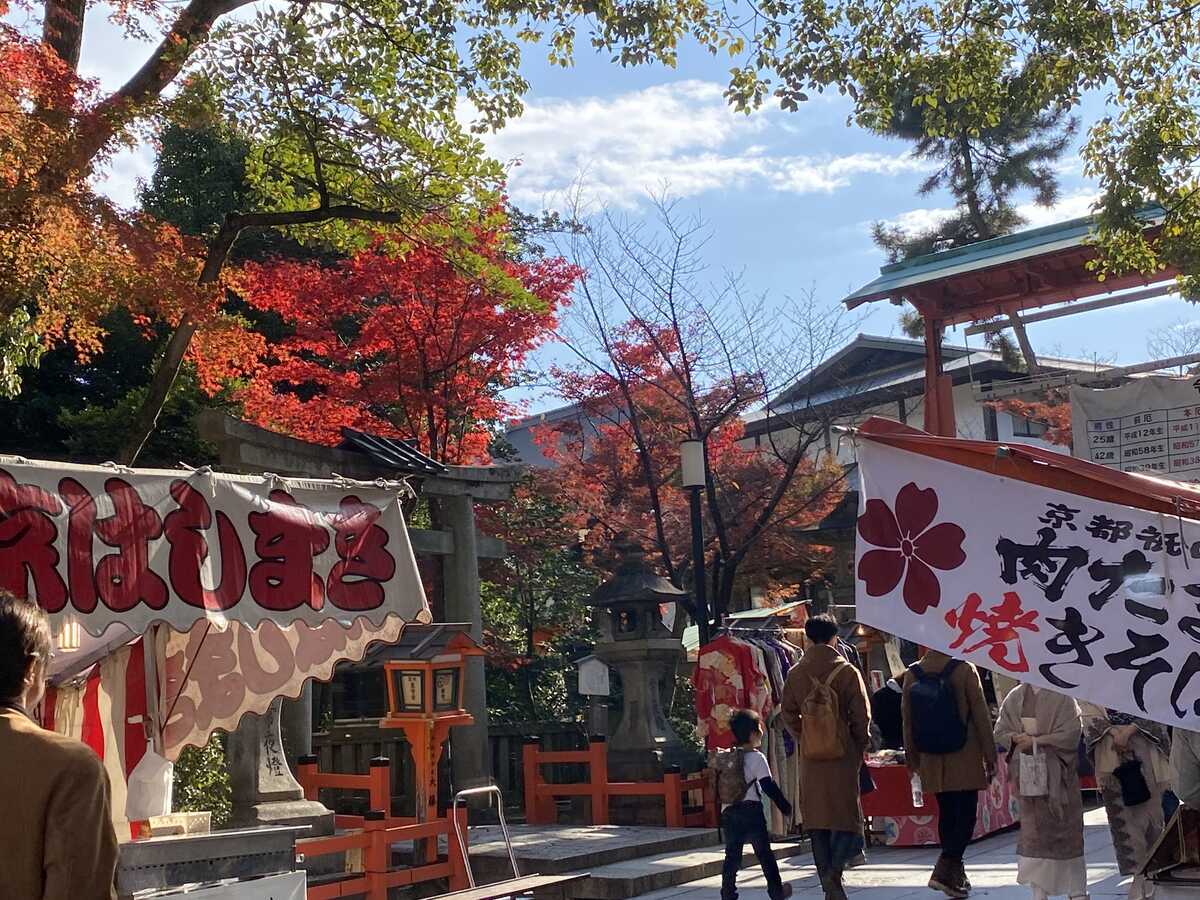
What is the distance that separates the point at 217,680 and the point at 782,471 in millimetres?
14093

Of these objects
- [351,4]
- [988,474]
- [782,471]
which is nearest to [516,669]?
[782,471]

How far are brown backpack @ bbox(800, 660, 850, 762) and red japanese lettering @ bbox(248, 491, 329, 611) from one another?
3.41 metres

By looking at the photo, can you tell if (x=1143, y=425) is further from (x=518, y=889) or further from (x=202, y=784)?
(x=202, y=784)

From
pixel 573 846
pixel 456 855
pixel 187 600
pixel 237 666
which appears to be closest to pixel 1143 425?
pixel 573 846

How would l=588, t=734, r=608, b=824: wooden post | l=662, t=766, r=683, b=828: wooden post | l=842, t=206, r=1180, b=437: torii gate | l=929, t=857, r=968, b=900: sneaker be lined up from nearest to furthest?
l=929, t=857, r=968, b=900: sneaker → l=662, t=766, r=683, b=828: wooden post → l=588, t=734, r=608, b=824: wooden post → l=842, t=206, r=1180, b=437: torii gate

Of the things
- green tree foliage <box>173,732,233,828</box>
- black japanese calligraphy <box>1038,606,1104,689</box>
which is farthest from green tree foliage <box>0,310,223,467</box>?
black japanese calligraphy <box>1038,606,1104,689</box>

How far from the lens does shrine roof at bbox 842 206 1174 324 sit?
51.6 ft

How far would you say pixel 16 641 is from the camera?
3119mm

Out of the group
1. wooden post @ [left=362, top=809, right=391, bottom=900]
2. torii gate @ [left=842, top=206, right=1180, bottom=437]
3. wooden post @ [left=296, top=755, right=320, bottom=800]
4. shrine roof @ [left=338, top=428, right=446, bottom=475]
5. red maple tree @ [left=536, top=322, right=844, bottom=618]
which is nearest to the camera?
wooden post @ [left=362, top=809, right=391, bottom=900]

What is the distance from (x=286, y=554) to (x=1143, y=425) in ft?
33.7

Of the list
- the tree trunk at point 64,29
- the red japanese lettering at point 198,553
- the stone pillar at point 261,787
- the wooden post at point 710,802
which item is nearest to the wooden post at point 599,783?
the wooden post at point 710,802

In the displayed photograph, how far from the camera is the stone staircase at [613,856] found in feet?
33.1

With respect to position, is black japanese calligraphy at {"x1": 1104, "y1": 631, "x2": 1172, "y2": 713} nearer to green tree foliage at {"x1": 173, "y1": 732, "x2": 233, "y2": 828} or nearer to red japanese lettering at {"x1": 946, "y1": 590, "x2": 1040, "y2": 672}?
red japanese lettering at {"x1": 946, "y1": 590, "x2": 1040, "y2": 672}

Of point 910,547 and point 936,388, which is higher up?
point 936,388
